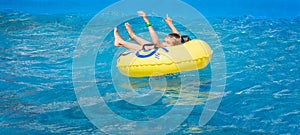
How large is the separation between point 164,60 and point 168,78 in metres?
0.28

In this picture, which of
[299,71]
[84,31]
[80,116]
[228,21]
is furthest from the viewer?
[228,21]

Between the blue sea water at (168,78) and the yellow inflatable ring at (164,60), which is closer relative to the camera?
the blue sea water at (168,78)

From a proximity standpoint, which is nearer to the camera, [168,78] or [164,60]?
[164,60]

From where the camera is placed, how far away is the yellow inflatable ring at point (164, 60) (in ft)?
14.4

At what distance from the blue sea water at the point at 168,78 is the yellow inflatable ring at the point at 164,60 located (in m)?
0.16

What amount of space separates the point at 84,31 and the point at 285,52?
2901 mm

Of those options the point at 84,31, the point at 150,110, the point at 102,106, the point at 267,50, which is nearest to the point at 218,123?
the point at 150,110

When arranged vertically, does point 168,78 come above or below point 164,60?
below

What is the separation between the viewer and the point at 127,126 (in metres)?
3.56

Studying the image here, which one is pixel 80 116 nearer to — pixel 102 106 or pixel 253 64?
pixel 102 106

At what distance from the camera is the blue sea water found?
3.57m

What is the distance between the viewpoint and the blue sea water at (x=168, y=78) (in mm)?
3570

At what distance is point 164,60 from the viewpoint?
4367mm

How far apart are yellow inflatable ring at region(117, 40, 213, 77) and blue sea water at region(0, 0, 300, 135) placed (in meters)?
0.16
